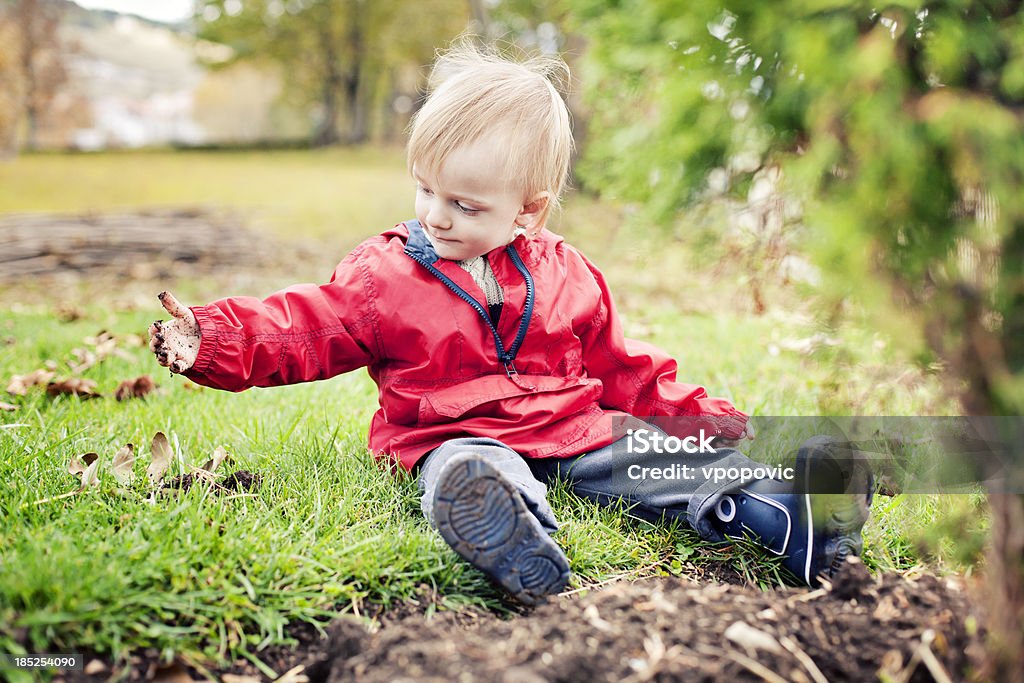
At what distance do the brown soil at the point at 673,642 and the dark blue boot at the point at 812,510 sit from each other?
215 mm

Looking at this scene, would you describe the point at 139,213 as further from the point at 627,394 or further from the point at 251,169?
the point at 251,169

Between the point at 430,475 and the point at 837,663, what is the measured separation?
44.0 inches

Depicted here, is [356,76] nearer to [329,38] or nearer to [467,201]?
[329,38]

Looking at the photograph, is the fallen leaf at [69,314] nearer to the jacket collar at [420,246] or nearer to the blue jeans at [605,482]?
the jacket collar at [420,246]

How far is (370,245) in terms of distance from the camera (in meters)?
2.52

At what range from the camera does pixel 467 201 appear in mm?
2355

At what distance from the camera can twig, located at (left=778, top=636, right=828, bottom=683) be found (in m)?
1.50

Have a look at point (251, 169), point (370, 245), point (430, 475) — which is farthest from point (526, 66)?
point (251, 169)

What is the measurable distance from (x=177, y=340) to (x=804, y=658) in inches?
66.8

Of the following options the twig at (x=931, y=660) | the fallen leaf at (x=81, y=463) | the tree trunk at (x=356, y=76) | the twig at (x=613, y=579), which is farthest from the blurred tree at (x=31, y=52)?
the twig at (x=931, y=660)

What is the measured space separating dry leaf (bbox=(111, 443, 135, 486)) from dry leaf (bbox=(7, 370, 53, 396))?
1.03m

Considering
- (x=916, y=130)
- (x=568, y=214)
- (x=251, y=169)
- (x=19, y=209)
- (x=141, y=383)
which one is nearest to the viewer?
(x=916, y=130)

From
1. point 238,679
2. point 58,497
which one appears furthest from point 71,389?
point 238,679

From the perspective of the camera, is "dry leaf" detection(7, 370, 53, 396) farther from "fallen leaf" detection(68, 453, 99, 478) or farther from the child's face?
the child's face
